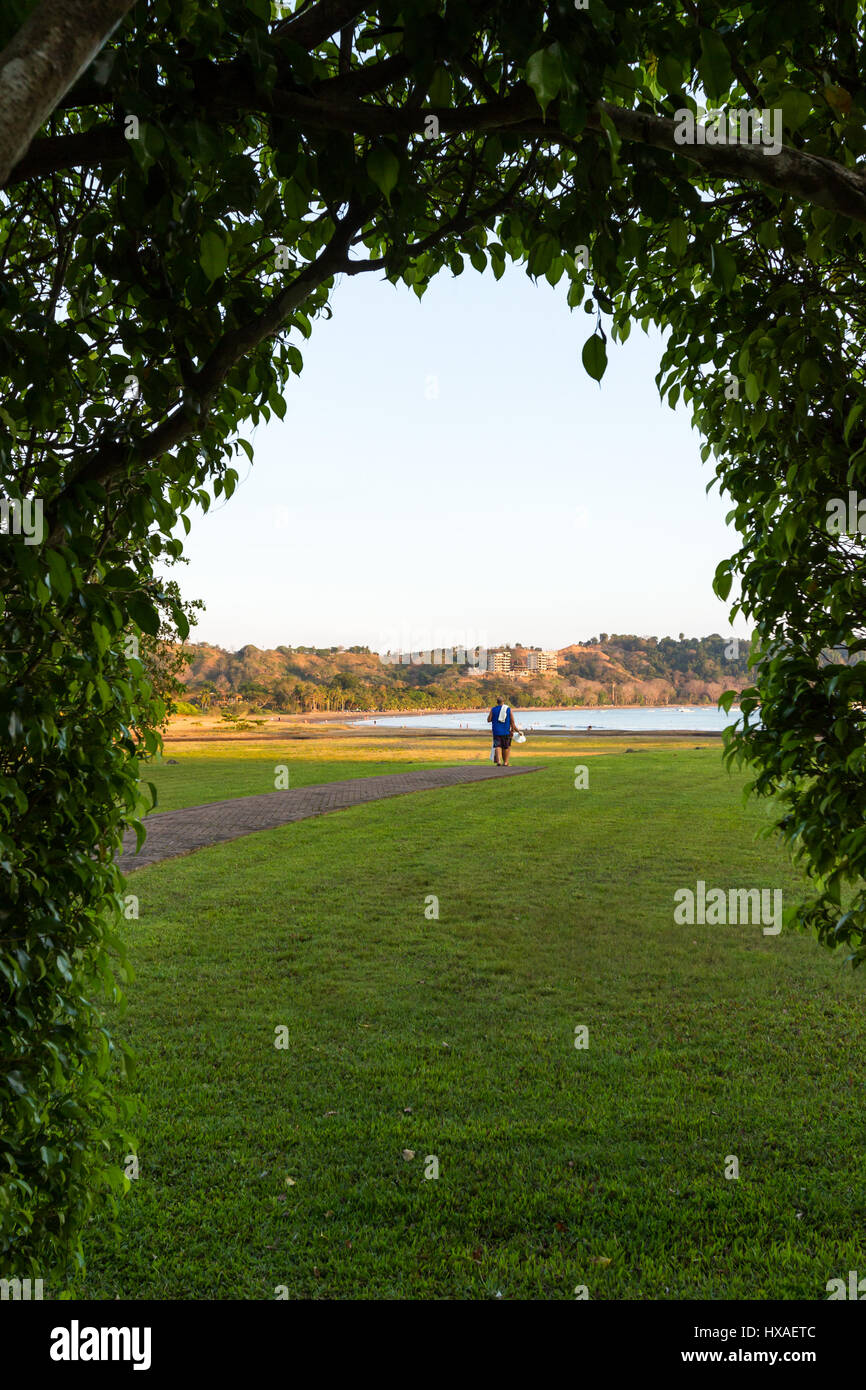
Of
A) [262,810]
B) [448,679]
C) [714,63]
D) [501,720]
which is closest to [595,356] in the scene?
[714,63]

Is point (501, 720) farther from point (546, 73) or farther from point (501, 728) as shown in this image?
point (546, 73)

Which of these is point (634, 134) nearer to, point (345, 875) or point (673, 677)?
point (345, 875)

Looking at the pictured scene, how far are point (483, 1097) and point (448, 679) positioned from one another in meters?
91.9

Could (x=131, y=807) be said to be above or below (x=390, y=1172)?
above

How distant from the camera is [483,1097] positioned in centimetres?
468

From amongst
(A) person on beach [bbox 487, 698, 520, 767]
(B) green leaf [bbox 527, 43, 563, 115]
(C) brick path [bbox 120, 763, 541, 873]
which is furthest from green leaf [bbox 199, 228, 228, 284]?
(A) person on beach [bbox 487, 698, 520, 767]

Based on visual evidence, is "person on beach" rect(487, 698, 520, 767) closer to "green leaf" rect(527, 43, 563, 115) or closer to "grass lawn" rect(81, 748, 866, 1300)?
"grass lawn" rect(81, 748, 866, 1300)

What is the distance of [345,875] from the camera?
10.1 meters

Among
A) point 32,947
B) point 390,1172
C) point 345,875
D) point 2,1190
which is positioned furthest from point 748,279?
point 345,875

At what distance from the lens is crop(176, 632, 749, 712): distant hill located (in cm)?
6531

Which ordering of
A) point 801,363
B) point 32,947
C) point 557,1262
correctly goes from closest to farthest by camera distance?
point 32,947, point 801,363, point 557,1262

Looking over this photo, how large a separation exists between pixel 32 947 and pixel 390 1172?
8.47 ft

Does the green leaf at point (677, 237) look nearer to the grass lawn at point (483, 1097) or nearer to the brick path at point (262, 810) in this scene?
the grass lawn at point (483, 1097)

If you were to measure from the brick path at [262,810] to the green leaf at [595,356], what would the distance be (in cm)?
954
